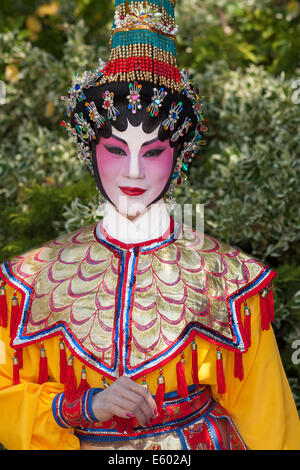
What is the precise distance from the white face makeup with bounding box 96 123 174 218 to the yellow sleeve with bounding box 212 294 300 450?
55 centimetres

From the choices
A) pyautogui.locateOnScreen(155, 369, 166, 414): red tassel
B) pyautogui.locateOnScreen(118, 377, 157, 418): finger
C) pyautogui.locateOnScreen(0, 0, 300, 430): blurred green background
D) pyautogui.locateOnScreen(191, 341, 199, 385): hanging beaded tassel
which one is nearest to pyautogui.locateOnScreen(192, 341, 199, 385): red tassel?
pyautogui.locateOnScreen(191, 341, 199, 385): hanging beaded tassel

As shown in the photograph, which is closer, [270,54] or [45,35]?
[270,54]

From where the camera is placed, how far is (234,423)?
7.53ft

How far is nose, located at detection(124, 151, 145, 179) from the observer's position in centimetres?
212

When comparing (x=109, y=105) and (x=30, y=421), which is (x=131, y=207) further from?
(x=30, y=421)

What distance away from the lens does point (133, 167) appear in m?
2.12

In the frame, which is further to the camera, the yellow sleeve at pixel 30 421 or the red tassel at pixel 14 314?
the red tassel at pixel 14 314

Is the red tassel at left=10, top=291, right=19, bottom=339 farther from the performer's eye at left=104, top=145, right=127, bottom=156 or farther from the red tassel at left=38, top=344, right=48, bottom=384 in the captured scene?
the performer's eye at left=104, top=145, right=127, bottom=156

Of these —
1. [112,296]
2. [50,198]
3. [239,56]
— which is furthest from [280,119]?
[112,296]

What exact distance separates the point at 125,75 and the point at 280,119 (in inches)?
78.5

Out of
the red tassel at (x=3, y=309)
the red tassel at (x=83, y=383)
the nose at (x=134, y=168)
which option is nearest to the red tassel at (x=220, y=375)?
the red tassel at (x=83, y=383)

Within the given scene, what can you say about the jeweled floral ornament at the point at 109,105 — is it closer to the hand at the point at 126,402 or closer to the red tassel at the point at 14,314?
the red tassel at the point at 14,314

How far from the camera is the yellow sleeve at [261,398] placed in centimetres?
220
